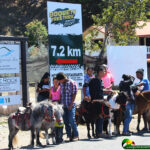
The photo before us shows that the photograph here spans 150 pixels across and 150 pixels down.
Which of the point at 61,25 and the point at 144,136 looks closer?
the point at 144,136

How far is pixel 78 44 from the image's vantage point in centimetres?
1215

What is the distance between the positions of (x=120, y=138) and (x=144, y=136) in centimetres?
75

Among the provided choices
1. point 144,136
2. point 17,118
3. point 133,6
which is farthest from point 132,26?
point 17,118

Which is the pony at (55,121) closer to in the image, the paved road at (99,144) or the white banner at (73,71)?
the paved road at (99,144)

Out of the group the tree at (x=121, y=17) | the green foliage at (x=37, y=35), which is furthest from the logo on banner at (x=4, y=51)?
the green foliage at (x=37, y=35)

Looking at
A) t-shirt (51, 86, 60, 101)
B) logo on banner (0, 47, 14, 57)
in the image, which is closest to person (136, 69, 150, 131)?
t-shirt (51, 86, 60, 101)

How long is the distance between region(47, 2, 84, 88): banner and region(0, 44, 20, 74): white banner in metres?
1.36

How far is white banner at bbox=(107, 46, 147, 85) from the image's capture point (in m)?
14.2

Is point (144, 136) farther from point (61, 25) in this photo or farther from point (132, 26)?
point (132, 26)

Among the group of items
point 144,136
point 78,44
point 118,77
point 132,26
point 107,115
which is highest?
point 132,26

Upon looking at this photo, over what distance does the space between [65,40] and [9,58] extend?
195 cm

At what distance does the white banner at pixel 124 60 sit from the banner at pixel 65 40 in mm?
2446

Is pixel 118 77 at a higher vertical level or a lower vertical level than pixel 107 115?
higher

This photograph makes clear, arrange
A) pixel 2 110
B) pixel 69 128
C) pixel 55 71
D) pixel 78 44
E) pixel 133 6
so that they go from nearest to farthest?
1. pixel 69 128
2. pixel 55 71
3. pixel 78 44
4. pixel 2 110
5. pixel 133 6
